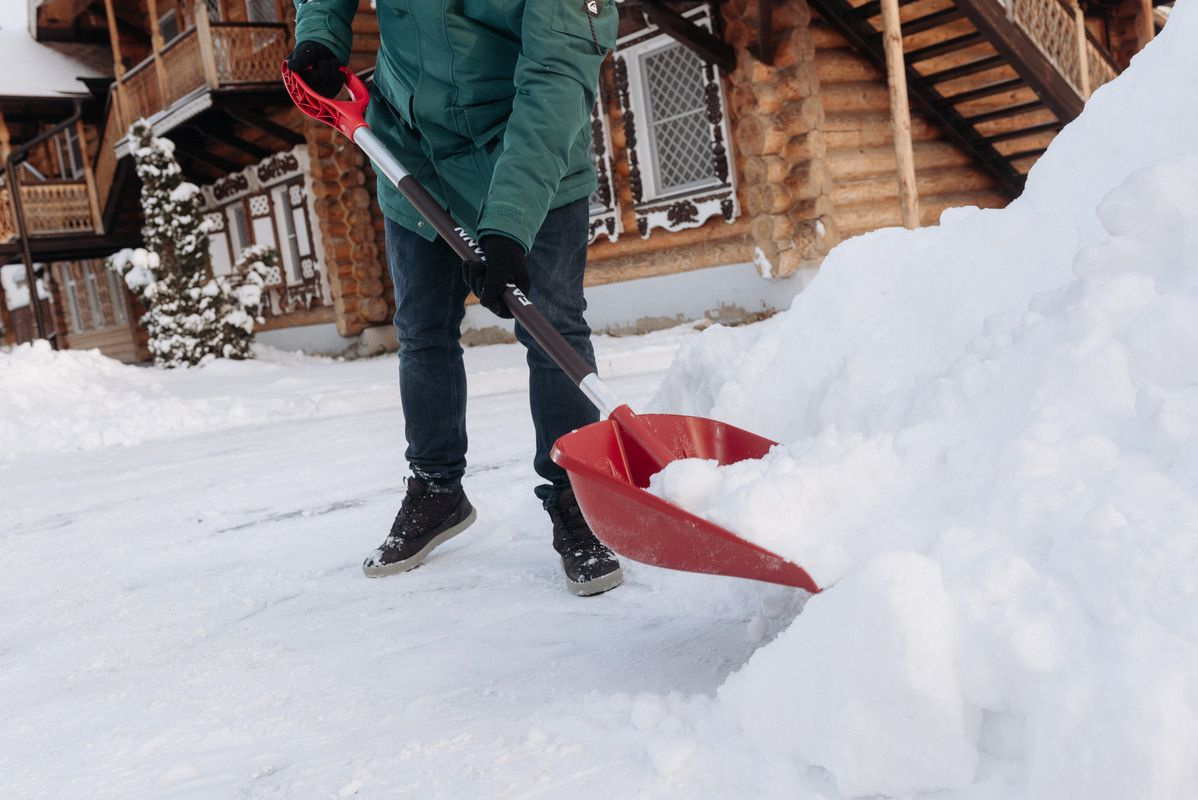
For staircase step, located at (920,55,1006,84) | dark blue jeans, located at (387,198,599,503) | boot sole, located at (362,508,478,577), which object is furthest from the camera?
staircase step, located at (920,55,1006,84)

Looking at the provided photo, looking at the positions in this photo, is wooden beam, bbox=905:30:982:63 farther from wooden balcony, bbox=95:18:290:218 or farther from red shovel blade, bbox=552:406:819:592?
wooden balcony, bbox=95:18:290:218

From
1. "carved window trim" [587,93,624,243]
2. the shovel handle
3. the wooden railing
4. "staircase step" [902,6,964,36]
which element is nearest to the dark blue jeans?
the shovel handle

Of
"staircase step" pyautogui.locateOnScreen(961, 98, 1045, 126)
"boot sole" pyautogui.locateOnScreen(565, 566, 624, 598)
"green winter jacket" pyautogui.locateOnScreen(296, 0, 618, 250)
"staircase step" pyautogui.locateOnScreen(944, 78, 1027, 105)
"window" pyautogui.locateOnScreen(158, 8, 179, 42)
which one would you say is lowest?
"boot sole" pyautogui.locateOnScreen(565, 566, 624, 598)

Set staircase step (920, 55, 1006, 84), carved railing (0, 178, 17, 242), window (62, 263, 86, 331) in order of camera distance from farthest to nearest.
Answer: window (62, 263, 86, 331), carved railing (0, 178, 17, 242), staircase step (920, 55, 1006, 84)

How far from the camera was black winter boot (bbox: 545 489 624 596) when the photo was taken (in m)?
2.09

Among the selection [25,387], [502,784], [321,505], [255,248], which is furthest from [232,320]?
[502,784]

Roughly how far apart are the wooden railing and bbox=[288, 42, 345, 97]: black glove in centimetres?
1539

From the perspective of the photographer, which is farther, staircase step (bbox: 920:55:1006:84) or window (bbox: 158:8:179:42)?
window (bbox: 158:8:179:42)

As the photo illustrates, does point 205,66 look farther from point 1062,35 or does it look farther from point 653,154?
point 1062,35

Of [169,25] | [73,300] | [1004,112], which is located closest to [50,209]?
[169,25]

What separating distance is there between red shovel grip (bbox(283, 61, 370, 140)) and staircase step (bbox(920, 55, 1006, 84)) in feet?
22.3

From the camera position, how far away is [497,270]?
76.7 inches

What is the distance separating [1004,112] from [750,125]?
2.43 m

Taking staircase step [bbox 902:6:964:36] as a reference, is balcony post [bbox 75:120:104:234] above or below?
above
